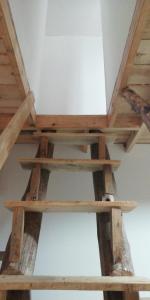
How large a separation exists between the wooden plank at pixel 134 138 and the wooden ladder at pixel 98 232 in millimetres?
350

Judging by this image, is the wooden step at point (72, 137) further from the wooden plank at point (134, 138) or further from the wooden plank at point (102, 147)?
the wooden plank at point (134, 138)

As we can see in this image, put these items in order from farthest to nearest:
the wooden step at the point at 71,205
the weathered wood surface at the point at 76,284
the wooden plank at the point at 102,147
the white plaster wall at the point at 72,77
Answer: the white plaster wall at the point at 72,77
the wooden plank at the point at 102,147
the wooden step at the point at 71,205
the weathered wood surface at the point at 76,284

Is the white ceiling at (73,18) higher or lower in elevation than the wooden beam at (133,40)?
higher

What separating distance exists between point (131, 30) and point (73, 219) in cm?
144

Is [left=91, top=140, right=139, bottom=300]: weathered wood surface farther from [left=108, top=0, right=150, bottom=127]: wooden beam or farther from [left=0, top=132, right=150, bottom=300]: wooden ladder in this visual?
[left=108, top=0, right=150, bottom=127]: wooden beam

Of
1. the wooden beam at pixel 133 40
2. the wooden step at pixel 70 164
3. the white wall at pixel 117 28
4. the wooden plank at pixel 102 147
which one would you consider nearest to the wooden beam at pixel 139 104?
the wooden beam at pixel 133 40

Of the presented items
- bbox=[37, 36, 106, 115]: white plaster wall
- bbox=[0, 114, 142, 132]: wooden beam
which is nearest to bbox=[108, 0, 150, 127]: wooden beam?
bbox=[0, 114, 142, 132]: wooden beam

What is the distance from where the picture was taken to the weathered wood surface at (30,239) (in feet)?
3.54

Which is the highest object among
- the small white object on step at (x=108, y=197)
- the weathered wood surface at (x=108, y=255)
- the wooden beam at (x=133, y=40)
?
the wooden beam at (x=133, y=40)

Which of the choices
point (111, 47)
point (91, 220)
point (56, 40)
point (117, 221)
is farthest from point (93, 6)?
point (117, 221)

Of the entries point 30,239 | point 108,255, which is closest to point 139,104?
point 108,255

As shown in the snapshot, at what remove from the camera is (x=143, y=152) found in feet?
7.93

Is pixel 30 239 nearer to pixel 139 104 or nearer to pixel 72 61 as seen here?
pixel 139 104

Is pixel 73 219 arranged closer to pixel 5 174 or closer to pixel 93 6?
pixel 5 174
